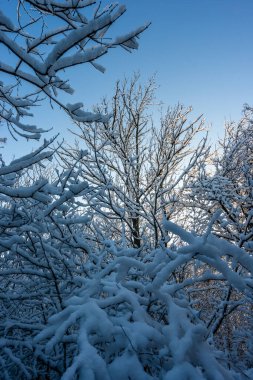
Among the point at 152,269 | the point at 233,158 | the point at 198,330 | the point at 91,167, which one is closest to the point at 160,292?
the point at 152,269

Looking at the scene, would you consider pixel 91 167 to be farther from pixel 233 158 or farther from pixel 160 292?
pixel 160 292

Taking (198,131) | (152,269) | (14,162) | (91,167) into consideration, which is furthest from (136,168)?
(152,269)

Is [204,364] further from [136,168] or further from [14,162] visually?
[136,168]

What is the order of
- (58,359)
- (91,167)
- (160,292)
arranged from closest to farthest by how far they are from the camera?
(160,292), (58,359), (91,167)

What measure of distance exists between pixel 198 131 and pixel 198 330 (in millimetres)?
7182

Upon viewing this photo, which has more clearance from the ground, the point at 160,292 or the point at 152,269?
the point at 152,269

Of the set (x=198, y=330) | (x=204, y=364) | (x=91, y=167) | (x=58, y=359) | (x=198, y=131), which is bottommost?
(x=204, y=364)

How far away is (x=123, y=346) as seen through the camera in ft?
3.92

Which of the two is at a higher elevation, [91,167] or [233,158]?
[91,167]

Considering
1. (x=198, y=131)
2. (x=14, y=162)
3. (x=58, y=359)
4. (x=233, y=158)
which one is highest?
(x=198, y=131)

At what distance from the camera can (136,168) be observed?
6.90m

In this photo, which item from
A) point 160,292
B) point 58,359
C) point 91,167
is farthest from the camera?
point 91,167

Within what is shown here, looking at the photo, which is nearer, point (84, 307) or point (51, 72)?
point (84, 307)

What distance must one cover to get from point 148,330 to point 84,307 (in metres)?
0.29
